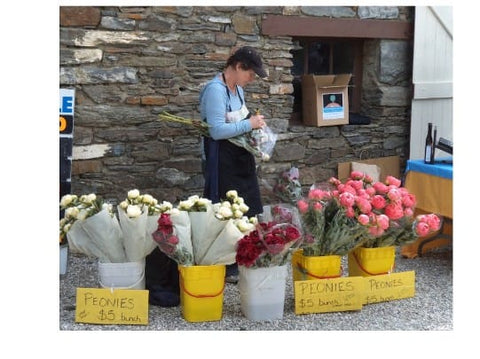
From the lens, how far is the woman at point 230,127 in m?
4.14

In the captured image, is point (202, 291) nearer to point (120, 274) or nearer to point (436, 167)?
point (120, 274)

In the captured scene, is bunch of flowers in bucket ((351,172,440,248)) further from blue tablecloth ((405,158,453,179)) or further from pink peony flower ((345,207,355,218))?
blue tablecloth ((405,158,453,179))

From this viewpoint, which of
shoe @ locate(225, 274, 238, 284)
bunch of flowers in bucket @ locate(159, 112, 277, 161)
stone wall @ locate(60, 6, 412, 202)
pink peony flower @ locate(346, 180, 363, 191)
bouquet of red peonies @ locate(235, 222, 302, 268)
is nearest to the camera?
bouquet of red peonies @ locate(235, 222, 302, 268)

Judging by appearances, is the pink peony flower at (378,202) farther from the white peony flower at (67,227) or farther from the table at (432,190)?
the white peony flower at (67,227)

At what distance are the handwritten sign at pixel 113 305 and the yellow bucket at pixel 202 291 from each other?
0.22 metres

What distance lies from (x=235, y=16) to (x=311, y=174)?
155 cm

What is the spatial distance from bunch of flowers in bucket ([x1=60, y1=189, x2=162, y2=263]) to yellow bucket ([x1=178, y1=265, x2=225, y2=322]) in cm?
27

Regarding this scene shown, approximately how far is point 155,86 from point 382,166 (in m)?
2.36

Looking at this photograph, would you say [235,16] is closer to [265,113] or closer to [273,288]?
[265,113]

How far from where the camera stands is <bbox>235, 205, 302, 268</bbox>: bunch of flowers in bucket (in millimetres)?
3500

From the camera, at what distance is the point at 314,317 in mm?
3807

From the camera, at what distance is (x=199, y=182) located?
217 inches

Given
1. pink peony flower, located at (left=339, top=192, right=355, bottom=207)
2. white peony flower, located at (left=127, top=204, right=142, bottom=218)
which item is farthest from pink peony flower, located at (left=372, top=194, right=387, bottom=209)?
white peony flower, located at (left=127, top=204, right=142, bottom=218)

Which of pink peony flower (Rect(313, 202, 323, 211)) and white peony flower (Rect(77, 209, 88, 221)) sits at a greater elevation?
pink peony flower (Rect(313, 202, 323, 211))
